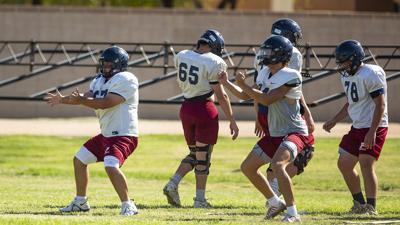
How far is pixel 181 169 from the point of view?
45.9 ft

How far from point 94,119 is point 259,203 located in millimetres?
16741

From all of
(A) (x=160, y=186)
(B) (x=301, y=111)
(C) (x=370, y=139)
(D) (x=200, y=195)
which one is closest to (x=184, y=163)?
(D) (x=200, y=195)

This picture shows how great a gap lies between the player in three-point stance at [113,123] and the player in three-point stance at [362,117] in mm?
2383

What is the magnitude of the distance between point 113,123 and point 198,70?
1876 mm

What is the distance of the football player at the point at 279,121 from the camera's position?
10.9 meters

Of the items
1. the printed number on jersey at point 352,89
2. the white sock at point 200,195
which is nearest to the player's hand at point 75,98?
the white sock at point 200,195

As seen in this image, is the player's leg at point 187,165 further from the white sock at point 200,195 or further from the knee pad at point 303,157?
the knee pad at point 303,157

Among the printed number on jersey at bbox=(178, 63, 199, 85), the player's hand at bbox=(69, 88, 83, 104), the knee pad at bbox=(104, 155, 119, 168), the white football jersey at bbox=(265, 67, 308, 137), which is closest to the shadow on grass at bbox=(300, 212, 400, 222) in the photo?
the white football jersey at bbox=(265, 67, 308, 137)

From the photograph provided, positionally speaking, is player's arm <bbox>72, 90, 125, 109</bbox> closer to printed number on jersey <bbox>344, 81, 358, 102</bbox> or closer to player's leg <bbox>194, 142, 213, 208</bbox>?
player's leg <bbox>194, 142, 213, 208</bbox>

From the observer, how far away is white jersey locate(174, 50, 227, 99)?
526 inches

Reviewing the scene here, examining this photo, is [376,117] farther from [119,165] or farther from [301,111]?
[119,165]

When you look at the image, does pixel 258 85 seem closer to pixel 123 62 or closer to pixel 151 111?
pixel 123 62

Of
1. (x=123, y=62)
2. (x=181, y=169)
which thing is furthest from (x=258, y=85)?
(x=181, y=169)

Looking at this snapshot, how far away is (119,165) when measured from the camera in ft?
38.4
